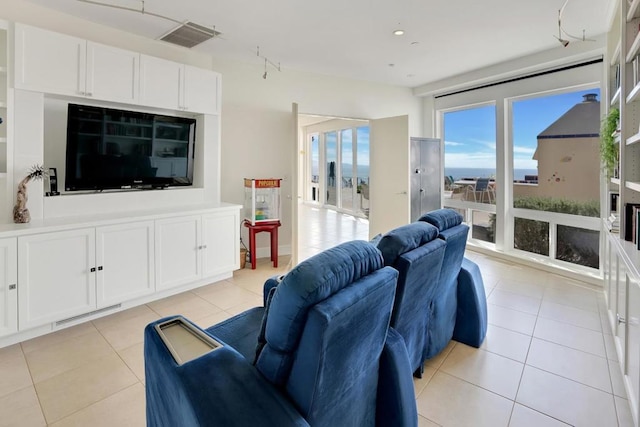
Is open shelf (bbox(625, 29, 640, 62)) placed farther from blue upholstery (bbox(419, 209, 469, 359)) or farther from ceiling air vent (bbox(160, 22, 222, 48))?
ceiling air vent (bbox(160, 22, 222, 48))

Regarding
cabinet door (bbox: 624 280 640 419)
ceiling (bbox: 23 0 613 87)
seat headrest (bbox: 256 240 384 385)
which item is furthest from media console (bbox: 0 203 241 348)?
cabinet door (bbox: 624 280 640 419)

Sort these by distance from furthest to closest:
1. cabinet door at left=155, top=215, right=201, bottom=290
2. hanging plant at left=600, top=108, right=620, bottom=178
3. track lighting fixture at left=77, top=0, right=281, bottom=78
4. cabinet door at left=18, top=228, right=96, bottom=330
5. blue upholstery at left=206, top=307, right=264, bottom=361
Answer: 1. cabinet door at left=155, top=215, right=201, bottom=290
2. track lighting fixture at left=77, top=0, right=281, bottom=78
3. hanging plant at left=600, top=108, right=620, bottom=178
4. cabinet door at left=18, top=228, right=96, bottom=330
5. blue upholstery at left=206, top=307, right=264, bottom=361

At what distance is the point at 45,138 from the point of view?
3.26 m

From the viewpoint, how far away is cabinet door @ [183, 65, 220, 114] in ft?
12.9

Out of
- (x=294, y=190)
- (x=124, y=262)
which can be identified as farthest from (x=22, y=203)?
(x=294, y=190)

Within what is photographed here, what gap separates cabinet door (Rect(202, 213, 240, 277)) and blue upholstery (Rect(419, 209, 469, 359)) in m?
2.46

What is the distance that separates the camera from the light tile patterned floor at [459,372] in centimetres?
195

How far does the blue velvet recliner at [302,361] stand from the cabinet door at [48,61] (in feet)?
9.05

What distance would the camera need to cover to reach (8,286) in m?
2.54

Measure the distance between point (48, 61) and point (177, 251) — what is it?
1.99 metres

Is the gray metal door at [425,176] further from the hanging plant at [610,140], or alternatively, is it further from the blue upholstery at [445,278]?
the blue upholstery at [445,278]

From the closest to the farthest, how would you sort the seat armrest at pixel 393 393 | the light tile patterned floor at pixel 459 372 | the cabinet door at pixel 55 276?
the seat armrest at pixel 393 393, the light tile patterned floor at pixel 459 372, the cabinet door at pixel 55 276

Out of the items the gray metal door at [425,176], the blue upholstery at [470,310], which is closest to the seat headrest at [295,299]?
the blue upholstery at [470,310]

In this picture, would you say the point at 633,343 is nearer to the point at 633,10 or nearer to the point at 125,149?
the point at 633,10
